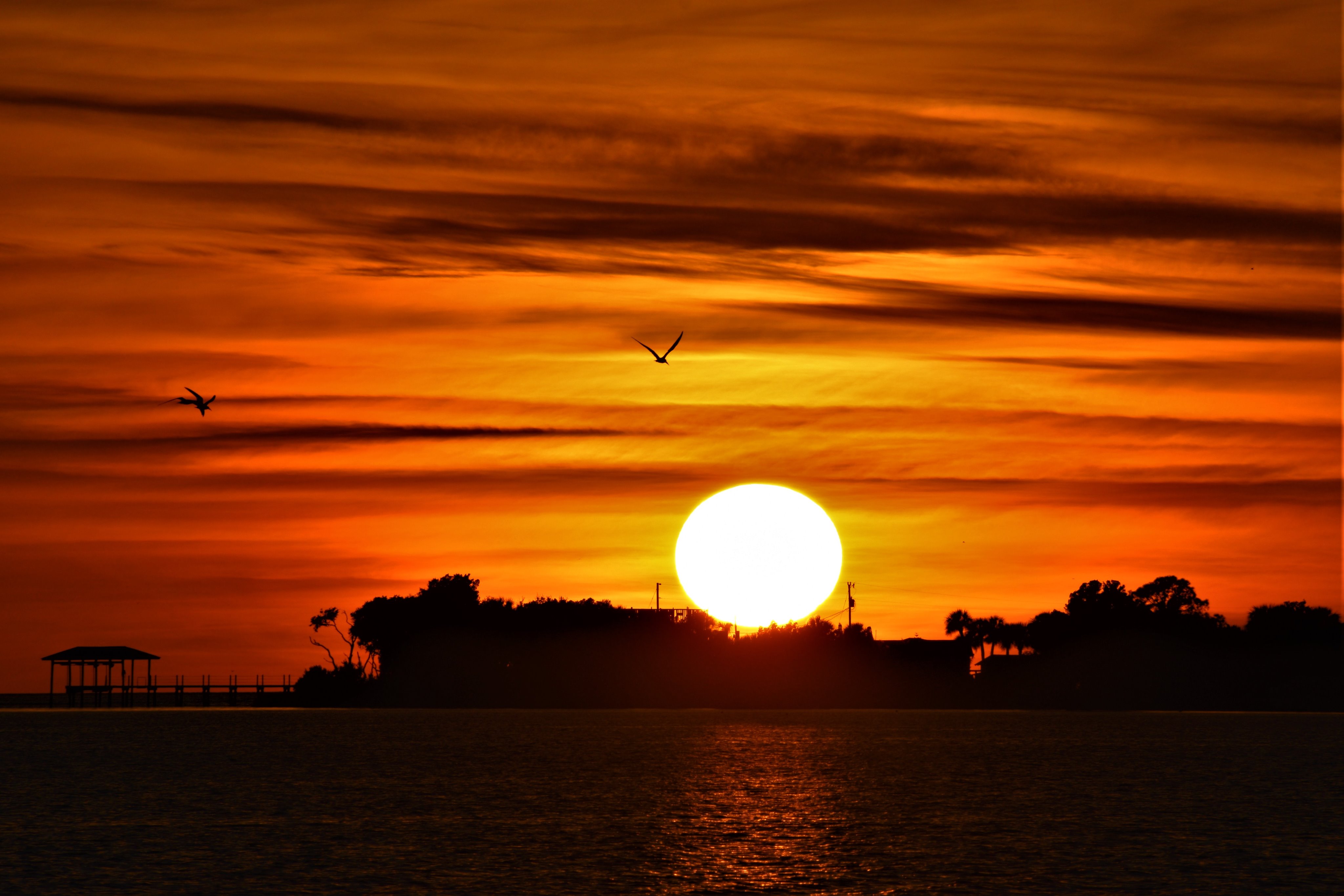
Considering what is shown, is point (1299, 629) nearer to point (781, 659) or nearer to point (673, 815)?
point (781, 659)

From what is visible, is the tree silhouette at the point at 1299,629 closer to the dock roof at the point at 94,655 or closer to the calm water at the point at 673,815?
the calm water at the point at 673,815

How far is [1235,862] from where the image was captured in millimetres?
47562

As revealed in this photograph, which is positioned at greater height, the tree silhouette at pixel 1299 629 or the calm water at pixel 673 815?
the tree silhouette at pixel 1299 629

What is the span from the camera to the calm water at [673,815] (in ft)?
145

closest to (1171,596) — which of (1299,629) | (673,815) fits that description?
(1299,629)

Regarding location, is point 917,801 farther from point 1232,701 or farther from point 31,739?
point 1232,701

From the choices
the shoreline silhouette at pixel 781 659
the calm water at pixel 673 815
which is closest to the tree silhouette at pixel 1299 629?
the shoreline silhouette at pixel 781 659

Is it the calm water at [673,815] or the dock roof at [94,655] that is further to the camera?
the dock roof at [94,655]

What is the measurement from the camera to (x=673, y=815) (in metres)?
60.3

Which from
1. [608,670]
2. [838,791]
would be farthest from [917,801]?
[608,670]

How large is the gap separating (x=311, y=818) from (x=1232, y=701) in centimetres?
13370

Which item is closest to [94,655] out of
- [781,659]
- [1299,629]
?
[781,659]

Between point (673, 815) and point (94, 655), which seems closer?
point (673, 815)

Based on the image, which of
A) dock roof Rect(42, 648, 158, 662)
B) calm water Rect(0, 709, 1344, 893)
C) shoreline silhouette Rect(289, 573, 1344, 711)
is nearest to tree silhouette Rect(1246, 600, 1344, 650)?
shoreline silhouette Rect(289, 573, 1344, 711)
